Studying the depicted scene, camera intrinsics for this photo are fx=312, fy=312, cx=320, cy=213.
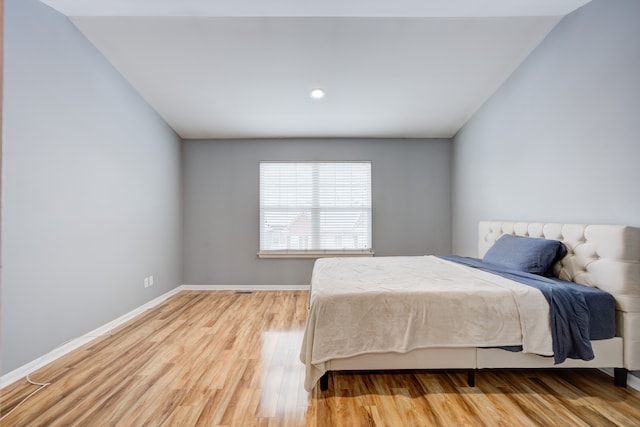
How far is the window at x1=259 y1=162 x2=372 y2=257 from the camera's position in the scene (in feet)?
15.6

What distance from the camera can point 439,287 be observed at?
83.4 inches

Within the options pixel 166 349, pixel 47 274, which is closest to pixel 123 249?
pixel 47 274

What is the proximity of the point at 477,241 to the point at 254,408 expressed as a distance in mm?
3319

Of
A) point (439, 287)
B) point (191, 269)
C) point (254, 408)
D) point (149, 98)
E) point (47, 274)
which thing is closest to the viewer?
point (254, 408)

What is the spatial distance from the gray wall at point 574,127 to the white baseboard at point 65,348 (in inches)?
168

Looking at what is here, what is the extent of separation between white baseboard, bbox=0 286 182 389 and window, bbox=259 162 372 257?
1.95 meters

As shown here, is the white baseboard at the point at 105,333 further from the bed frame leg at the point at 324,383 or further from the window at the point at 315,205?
the bed frame leg at the point at 324,383

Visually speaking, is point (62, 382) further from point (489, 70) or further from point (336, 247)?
point (489, 70)

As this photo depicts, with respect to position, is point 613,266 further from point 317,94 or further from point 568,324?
point 317,94

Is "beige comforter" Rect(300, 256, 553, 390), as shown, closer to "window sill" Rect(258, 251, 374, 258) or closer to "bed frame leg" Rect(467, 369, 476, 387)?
"bed frame leg" Rect(467, 369, 476, 387)

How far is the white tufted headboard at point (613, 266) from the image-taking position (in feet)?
6.50

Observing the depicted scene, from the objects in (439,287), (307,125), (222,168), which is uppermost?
(307,125)

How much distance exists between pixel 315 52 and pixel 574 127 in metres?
2.34

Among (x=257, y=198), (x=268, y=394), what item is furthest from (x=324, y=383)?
(x=257, y=198)
